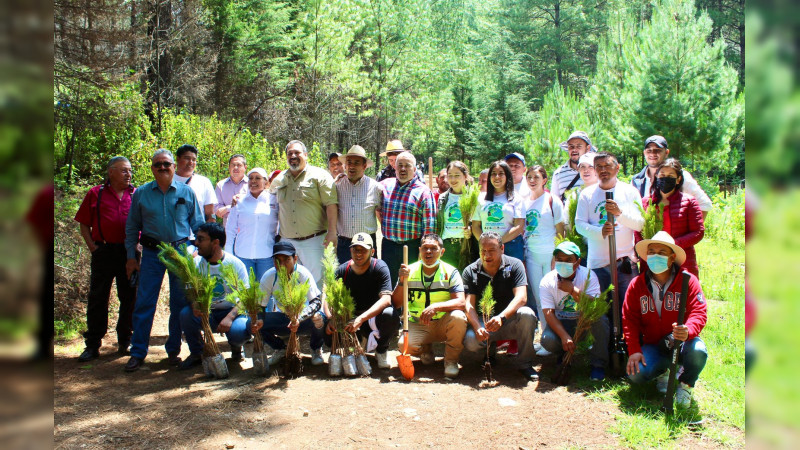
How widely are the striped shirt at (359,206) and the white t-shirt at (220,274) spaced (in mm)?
1309

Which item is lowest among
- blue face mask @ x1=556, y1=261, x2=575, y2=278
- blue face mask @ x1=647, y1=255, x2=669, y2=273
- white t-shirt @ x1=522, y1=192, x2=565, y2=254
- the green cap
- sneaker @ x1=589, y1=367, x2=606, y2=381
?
sneaker @ x1=589, y1=367, x2=606, y2=381

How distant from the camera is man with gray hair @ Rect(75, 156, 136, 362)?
610cm

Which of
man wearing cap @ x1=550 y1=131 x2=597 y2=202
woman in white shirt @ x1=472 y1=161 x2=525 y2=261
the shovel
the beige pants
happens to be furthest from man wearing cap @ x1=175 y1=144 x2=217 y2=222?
man wearing cap @ x1=550 y1=131 x2=597 y2=202

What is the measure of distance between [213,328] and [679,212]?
188 inches

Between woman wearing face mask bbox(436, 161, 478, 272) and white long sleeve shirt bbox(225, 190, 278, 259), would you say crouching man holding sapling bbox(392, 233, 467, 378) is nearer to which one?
woman wearing face mask bbox(436, 161, 478, 272)

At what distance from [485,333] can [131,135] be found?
324 inches

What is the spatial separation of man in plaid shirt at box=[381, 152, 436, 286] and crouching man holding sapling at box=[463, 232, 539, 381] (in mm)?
901

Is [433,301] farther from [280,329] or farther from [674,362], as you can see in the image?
[674,362]

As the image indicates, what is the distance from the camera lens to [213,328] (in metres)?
6.09

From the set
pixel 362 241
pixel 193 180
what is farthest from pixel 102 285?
pixel 362 241

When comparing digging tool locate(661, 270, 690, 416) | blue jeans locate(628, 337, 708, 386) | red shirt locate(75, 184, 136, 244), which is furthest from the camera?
red shirt locate(75, 184, 136, 244)

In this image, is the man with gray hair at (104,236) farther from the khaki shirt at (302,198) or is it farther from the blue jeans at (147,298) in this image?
the khaki shirt at (302,198)

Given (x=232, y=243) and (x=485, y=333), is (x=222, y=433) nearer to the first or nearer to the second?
(x=485, y=333)

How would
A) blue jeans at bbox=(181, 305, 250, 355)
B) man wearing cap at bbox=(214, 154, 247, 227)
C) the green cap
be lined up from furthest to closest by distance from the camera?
man wearing cap at bbox=(214, 154, 247, 227), blue jeans at bbox=(181, 305, 250, 355), the green cap
